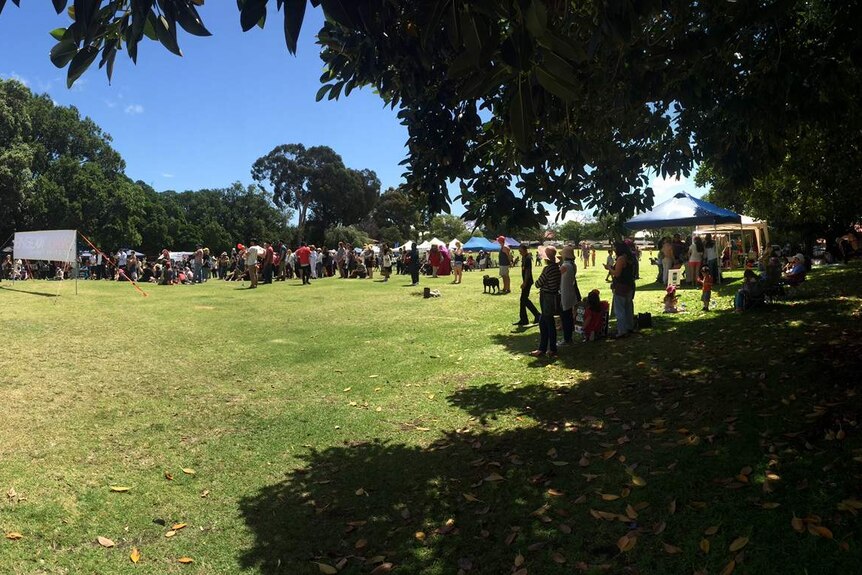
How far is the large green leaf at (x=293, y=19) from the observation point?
2.09 metres

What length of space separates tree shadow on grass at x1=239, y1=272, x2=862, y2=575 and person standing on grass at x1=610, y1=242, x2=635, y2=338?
2.75 metres

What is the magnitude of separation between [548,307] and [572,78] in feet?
23.0

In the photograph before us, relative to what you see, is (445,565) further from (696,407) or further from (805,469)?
(696,407)

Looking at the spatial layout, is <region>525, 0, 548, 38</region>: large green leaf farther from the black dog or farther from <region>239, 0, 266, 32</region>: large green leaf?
the black dog

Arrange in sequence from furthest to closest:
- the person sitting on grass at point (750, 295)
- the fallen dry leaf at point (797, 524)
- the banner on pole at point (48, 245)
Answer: the banner on pole at point (48, 245)
the person sitting on grass at point (750, 295)
the fallen dry leaf at point (797, 524)

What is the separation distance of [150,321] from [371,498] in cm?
991

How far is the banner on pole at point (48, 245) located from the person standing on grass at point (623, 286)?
54.7ft

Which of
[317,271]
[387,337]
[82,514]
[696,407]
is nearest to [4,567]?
[82,514]

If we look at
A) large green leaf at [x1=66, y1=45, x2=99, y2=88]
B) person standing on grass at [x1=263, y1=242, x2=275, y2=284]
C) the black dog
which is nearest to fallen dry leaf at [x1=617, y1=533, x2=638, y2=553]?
large green leaf at [x1=66, y1=45, x2=99, y2=88]

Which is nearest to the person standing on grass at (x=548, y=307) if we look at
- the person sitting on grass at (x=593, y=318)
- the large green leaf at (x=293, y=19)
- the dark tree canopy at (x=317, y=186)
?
the person sitting on grass at (x=593, y=318)

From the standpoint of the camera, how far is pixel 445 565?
142 inches

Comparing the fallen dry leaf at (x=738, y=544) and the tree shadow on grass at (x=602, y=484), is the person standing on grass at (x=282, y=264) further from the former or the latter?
the fallen dry leaf at (x=738, y=544)

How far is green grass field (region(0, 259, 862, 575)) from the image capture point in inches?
143

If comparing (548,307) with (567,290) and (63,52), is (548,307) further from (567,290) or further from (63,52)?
(63,52)
